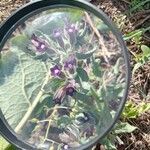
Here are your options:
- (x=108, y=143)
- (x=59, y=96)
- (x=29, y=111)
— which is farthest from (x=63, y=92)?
(x=108, y=143)

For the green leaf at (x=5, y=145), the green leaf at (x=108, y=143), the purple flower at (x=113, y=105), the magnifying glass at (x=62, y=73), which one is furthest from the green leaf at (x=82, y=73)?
the green leaf at (x=5, y=145)

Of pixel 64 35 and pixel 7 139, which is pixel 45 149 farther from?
pixel 64 35

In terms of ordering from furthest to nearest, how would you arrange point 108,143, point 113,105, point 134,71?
1. point 134,71
2. point 108,143
3. point 113,105

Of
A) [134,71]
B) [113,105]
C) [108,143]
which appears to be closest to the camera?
[113,105]

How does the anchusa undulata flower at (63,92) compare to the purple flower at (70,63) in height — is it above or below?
below

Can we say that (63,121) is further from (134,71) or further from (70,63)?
(134,71)

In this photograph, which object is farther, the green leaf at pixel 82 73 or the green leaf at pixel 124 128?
the green leaf at pixel 124 128

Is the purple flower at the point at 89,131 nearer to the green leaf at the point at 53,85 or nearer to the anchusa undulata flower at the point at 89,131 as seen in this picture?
the anchusa undulata flower at the point at 89,131

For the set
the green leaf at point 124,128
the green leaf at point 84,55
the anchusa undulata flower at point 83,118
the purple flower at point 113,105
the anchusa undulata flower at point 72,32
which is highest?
the anchusa undulata flower at point 72,32
